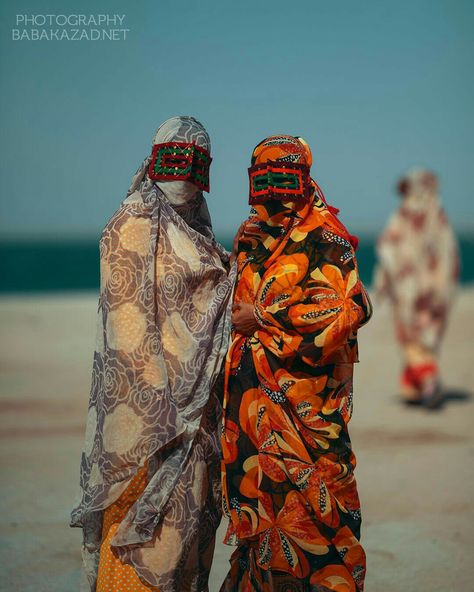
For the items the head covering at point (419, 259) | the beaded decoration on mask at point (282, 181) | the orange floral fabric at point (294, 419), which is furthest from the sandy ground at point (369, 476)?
the beaded decoration on mask at point (282, 181)

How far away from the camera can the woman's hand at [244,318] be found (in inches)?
156

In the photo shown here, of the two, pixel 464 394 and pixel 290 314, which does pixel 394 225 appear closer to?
pixel 464 394

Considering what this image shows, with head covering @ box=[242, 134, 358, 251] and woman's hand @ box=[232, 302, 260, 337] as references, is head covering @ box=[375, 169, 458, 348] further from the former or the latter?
woman's hand @ box=[232, 302, 260, 337]

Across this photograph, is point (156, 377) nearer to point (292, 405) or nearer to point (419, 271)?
point (292, 405)

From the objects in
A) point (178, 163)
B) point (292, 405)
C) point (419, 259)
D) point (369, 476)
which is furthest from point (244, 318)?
point (419, 259)

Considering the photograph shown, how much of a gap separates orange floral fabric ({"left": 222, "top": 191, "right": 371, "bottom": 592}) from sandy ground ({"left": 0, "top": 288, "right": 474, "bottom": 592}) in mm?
1276

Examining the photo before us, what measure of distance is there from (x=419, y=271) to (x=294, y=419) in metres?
7.05

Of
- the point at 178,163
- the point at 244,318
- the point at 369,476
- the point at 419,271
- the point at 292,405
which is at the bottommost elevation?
the point at 369,476

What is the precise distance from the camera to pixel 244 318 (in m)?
3.96

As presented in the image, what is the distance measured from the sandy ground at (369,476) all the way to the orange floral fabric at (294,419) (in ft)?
4.19

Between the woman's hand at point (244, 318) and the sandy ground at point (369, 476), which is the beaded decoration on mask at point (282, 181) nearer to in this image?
the woman's hand at point (244, 318)

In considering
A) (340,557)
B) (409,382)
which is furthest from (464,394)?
(340,557)

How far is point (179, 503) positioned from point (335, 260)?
111 centimetres

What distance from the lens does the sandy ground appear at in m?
5.38
